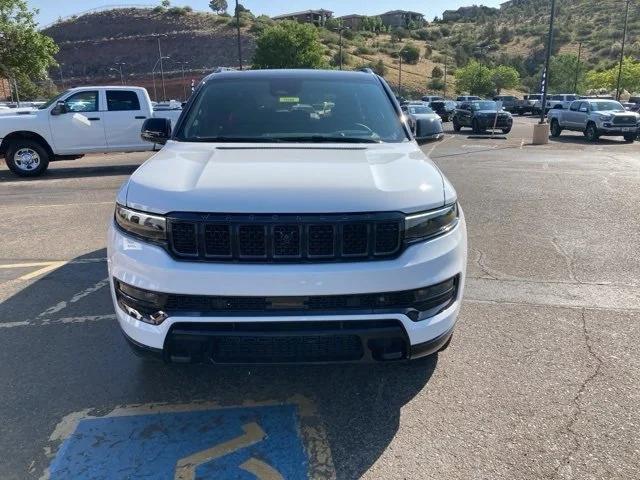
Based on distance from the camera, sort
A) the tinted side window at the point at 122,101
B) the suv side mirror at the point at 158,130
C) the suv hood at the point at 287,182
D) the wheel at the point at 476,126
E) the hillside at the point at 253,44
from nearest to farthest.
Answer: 1. the suv hood at the point at 287,182
2. the suv side mirror at the point at 158,130
3. the tinted side window at the point at 122,101
4. the wheel at the point at 476,126
5. the hillside at the point at 253,44

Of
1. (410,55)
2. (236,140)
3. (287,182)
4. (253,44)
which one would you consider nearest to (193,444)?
(287,182)

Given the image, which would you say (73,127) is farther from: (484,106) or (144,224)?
(484,106)

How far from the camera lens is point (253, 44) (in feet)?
304

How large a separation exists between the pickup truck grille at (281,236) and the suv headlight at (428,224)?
0.24 ft

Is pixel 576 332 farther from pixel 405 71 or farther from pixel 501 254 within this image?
pixel 405 71

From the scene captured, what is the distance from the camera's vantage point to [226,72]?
4918 mm

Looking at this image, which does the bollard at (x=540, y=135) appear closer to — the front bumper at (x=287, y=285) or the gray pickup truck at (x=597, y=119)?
the gray pickup truck at (x=597, y=119)

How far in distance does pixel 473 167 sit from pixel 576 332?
10440 mm

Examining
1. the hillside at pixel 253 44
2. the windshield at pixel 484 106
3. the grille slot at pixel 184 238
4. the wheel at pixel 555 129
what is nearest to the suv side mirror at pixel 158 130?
the grille slot at pixel 184 238

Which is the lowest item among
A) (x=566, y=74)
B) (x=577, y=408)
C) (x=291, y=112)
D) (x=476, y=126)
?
(x=476, y=126)

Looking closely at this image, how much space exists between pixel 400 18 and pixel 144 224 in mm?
185206

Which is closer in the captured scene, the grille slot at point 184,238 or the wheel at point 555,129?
the grille slot at point 184,238

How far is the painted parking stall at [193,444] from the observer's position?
2.65 m

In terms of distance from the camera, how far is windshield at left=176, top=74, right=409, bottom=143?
403 centimetres
